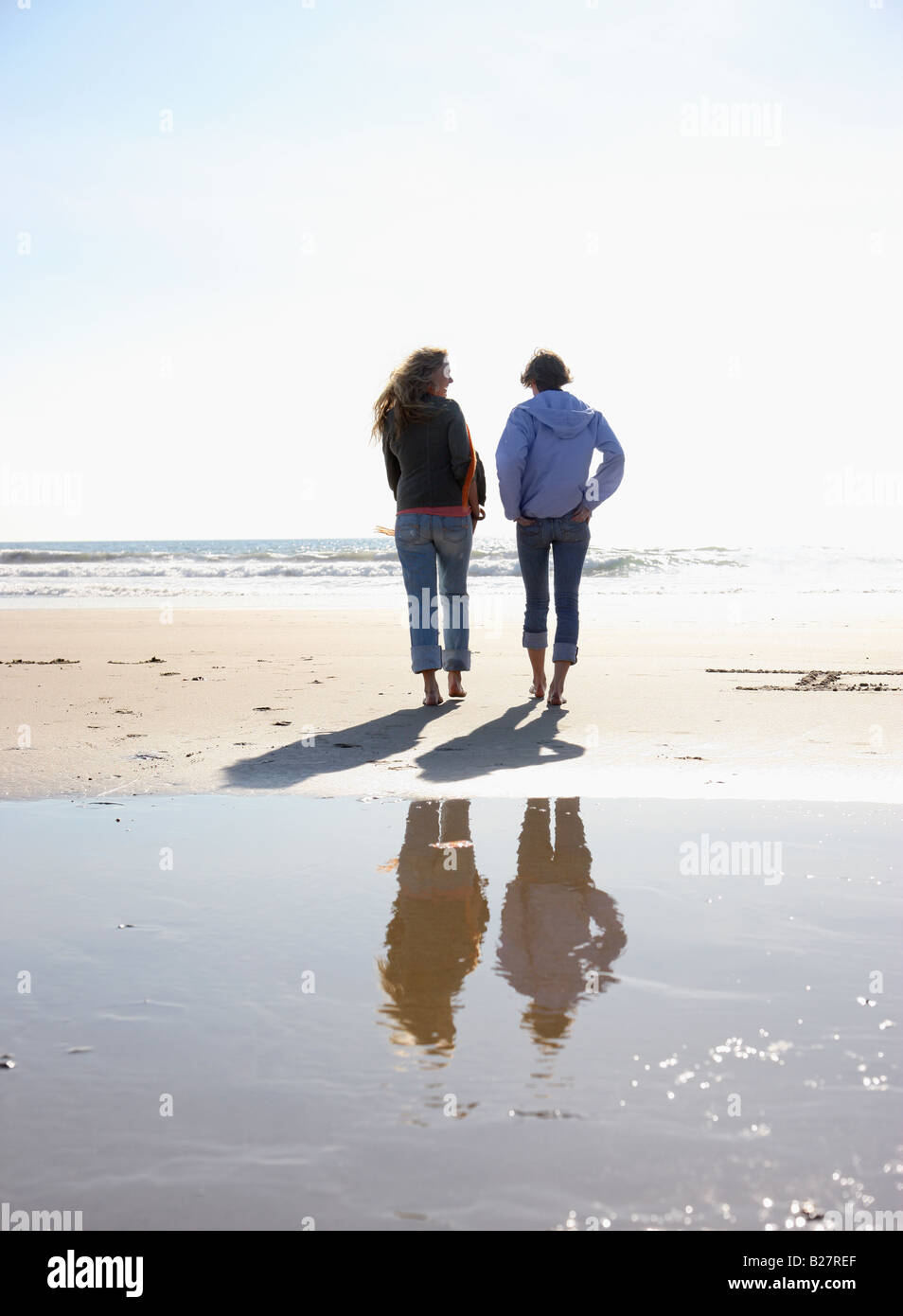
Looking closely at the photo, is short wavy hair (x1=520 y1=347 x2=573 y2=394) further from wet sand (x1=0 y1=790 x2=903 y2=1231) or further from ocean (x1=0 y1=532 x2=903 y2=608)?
ocean (x1=0 y1=532 x2=903 y2=608)

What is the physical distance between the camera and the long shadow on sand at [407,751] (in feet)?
13.1

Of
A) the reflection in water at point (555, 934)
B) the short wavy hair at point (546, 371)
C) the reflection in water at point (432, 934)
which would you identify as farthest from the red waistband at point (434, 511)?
the reflection in water at point (555, 934)

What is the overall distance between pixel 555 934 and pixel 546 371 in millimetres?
4125

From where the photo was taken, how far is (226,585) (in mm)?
23641

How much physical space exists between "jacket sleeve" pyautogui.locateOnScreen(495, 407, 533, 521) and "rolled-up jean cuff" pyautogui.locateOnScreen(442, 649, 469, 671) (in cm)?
76

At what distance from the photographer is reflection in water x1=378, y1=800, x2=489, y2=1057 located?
6.07 feet

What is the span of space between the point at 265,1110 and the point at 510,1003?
1.76 ft

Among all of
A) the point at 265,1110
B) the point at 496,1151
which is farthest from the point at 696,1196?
the point at 265,1110

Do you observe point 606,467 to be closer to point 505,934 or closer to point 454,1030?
point 505,934

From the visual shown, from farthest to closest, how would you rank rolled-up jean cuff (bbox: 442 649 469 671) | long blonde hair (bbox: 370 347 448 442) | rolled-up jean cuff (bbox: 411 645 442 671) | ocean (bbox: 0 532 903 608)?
ocean (bbox: 0 532 903 608) < rolled-up jean cuff (bbox: 442 649 469 671) < long blonde hair (bbox: 370 347 448 442) < rolled-up jean cuff (bbox: 411 645 442 671)

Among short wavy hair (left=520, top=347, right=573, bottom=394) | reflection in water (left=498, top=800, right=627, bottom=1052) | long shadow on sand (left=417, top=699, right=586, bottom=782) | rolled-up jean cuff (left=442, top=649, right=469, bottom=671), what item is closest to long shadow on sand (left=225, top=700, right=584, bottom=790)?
long shadow on sand (left=417, top=699, right=586, bottom=782)

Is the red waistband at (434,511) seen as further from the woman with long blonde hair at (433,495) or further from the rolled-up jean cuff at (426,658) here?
the rolled-up jean cuff at (426,658)

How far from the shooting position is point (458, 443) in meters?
5.69

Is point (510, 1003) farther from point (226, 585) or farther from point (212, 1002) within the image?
point (226, 585)
